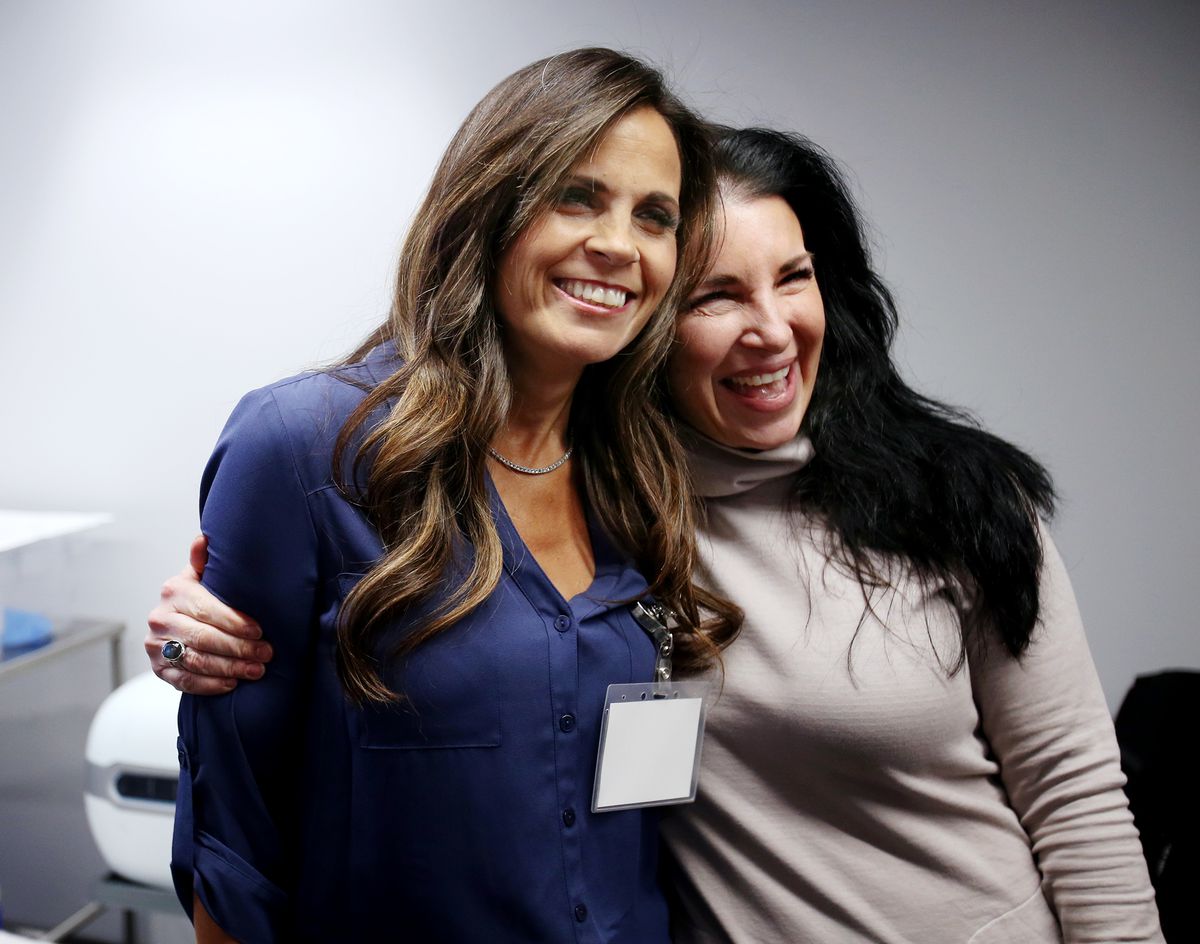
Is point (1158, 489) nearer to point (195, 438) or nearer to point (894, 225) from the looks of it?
point (894, 225)

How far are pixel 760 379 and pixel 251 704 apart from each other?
0.79 m

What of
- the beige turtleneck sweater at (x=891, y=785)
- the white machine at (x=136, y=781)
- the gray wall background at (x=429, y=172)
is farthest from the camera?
the gray wall background at (x=429, y=172)

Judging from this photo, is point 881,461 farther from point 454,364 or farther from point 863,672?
point 454,364

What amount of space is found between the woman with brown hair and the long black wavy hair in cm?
36

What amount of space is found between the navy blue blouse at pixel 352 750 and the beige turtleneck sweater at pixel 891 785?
0.26 metres

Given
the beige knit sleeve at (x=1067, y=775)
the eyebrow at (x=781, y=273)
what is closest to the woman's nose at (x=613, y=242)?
the eyebrow at (x=781, y=273)

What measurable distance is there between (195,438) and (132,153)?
76 centimetres

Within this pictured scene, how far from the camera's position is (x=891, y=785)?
4.46 ft

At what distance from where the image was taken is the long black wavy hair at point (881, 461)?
4.61ft

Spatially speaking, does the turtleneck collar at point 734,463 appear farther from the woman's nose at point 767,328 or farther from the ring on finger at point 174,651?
the ring on finger at point 174,651

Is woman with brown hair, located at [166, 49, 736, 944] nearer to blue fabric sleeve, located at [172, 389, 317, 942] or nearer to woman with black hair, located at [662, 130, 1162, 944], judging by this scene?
blue fabric sleeve, located at [172, 389, 317, 942]

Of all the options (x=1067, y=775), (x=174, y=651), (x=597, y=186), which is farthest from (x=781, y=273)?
(x=174, y=651)

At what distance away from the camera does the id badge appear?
4.03 ft

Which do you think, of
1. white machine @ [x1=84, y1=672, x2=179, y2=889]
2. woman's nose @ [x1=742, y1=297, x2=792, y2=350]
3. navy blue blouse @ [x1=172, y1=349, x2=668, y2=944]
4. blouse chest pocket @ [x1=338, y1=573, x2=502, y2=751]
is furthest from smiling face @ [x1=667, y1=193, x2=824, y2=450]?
white machine @ [x1=84, y1=672, x2=179, y2=889]
